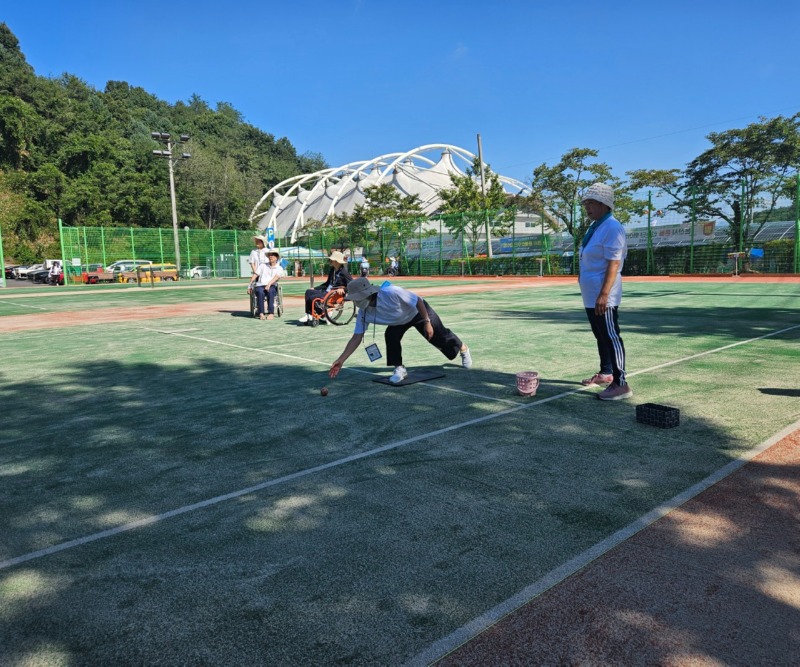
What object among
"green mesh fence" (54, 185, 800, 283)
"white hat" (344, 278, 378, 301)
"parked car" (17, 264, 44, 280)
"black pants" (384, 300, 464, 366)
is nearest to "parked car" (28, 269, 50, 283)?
"parked car" (17, 264, 44, 280)

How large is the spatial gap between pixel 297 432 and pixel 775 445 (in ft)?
11.8

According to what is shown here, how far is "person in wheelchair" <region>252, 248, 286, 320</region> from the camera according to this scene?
45.9 ft

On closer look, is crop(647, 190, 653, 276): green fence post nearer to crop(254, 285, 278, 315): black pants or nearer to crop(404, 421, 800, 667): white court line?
crop(254, 285, 278, 315): black pants

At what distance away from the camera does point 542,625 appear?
242cm

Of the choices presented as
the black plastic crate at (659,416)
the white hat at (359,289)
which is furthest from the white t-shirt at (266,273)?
the black plastic crate at (659,416)

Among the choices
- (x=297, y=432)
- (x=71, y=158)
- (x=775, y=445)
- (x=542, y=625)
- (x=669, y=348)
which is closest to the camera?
(x=542, y=625)

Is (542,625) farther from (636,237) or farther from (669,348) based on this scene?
(636,237)

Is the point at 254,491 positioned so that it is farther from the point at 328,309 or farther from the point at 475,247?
the point at 475,247

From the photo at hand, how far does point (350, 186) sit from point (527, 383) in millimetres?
109560

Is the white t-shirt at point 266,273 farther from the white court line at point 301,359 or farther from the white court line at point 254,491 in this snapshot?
the white court line at point 254,491

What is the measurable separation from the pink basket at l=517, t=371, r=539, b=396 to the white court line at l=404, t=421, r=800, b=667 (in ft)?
6.88

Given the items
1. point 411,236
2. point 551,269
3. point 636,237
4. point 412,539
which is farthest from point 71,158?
point 412,539

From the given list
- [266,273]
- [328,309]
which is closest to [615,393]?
[328,309]

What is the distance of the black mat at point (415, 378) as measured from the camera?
678 centimetres
